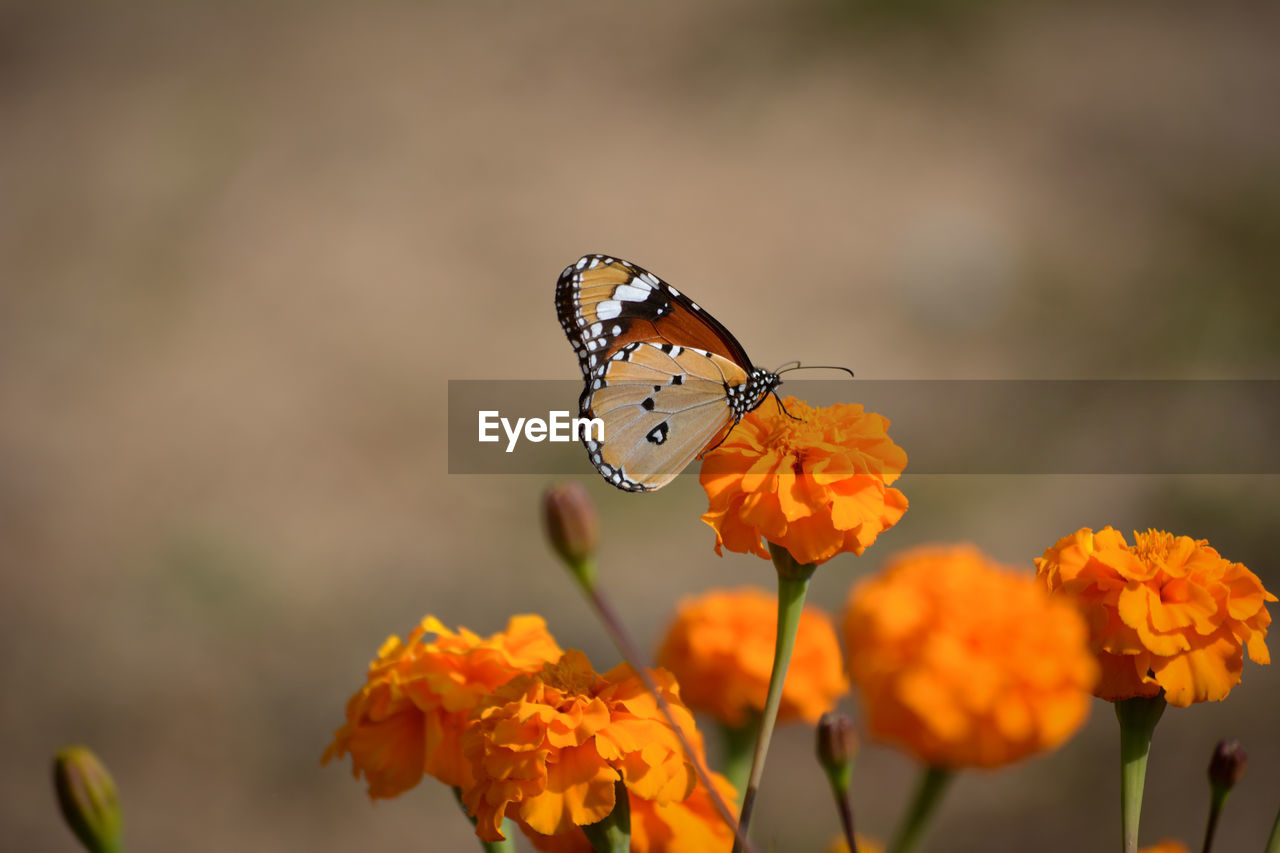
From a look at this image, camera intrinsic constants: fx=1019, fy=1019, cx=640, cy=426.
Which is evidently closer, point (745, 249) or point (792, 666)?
point (792, 666)

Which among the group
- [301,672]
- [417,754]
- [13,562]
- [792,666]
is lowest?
[301,672]

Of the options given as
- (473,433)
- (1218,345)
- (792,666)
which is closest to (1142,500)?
(1218,345)

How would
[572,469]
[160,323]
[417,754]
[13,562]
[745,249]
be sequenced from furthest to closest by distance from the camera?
[745,249], [160,323], [572,469], [13,562], [417,754]

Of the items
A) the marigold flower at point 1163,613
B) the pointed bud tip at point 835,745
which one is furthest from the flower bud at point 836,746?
the marigold flower at point 1163,613

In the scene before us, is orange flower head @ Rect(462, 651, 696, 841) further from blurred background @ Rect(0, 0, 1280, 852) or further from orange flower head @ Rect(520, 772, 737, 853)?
blurred background @ Rect(0, 0, 1280, 852)

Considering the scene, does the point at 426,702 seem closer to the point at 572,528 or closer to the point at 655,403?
the point at 572,528

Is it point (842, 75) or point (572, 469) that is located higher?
point (842, 75)

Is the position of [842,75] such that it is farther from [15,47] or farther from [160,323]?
[15,47]
